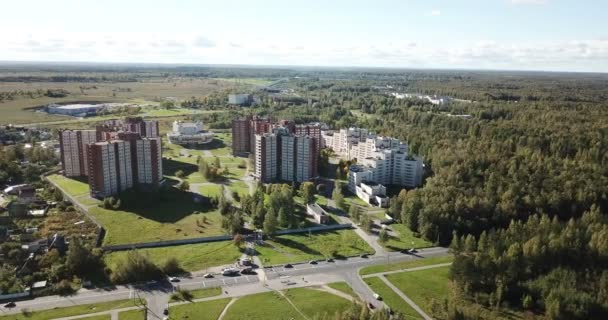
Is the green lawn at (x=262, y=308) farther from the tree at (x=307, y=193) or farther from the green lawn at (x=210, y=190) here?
the green lawn at (x=210, y=190)

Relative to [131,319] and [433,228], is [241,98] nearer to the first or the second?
[433,228]

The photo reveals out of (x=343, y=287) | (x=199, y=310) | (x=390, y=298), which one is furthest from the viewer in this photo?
(x=343, y=287)

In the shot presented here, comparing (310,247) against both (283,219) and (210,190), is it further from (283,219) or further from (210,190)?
(210,190)

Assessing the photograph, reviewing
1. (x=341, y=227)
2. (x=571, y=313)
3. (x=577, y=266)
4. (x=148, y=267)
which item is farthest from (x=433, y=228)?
(x=148, y=267)

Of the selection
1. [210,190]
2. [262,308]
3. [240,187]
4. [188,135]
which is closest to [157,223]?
[210,190]

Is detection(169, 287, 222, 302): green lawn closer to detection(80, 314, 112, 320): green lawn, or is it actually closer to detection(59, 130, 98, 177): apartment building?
detection(80, 314, 112, 320): green lawn

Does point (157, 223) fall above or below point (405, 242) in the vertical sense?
Answer: above
